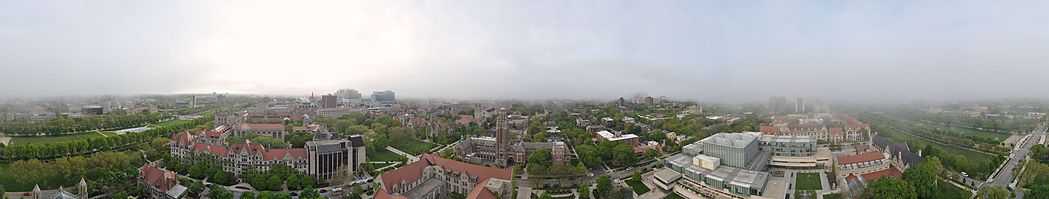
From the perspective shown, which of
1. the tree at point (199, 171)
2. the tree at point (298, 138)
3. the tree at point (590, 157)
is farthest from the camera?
the tree at point (298, 138)

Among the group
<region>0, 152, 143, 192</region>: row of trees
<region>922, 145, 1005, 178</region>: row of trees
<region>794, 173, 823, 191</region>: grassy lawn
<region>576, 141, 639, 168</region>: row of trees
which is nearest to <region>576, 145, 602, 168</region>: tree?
<region>576, 141, 639, 168</region>: row of trees

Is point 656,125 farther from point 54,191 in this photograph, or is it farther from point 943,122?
point 54,191

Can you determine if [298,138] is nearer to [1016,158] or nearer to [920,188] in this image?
[920,188]

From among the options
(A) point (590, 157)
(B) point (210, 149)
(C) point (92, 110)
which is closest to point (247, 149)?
(B) point (210, 149)

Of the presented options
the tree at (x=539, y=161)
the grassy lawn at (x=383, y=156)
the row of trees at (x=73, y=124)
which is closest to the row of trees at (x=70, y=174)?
the grassy lawn at (x=383, y=156)

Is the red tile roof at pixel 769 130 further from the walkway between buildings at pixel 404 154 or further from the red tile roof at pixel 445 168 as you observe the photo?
the walkway between buildings at pixel 404 154

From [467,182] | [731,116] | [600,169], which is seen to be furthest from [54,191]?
[731,116]
